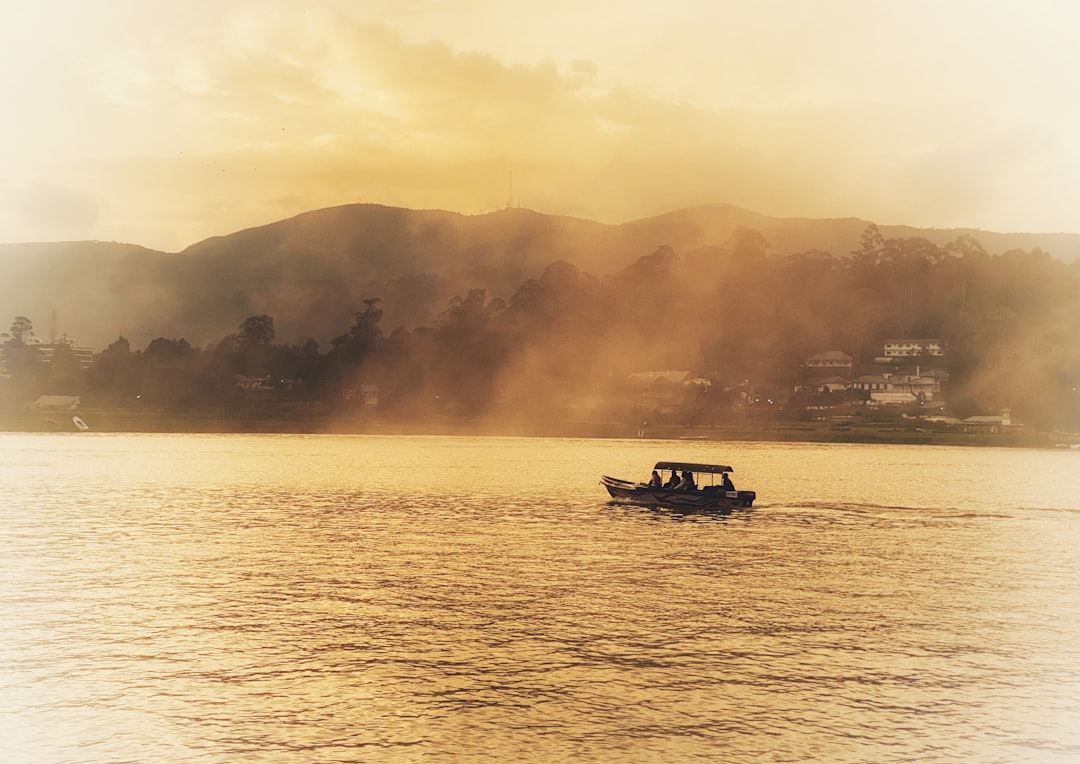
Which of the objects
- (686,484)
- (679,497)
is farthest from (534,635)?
(686,484)

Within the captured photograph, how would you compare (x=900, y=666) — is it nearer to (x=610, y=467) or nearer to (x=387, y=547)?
(x=387, y=547)

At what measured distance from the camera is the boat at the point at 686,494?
272ft

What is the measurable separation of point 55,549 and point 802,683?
49429 millimetres

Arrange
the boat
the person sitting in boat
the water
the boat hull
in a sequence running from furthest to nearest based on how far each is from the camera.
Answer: the person sitting in boat → the boat hull → the boat → the water

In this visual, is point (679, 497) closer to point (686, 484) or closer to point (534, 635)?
point (686, 484)

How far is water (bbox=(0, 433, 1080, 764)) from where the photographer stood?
94.2 ft

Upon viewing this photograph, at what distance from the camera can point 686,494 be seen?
82.9 metres

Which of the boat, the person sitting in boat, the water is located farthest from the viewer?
the person sitting in boat

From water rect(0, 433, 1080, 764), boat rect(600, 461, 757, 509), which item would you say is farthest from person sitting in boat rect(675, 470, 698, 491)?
water rect(0, 433, 1080, 764)

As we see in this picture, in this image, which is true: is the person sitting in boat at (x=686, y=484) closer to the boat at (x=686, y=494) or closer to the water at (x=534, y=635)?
the boat at (x=686, y=494)

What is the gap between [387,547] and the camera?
65.2 meters

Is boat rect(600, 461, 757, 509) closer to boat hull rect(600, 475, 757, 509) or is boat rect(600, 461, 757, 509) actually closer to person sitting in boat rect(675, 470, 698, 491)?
boat hull rect(600, 475, 757, 509)

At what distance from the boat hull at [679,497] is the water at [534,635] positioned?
172 cm

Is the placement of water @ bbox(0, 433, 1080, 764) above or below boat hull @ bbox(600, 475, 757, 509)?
below
